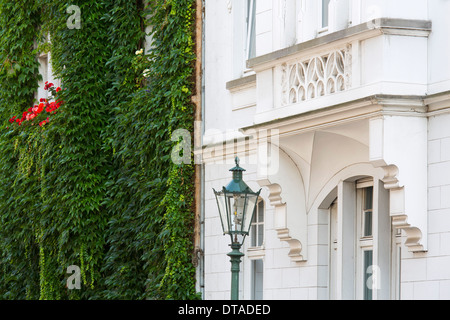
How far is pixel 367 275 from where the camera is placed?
14.5 meters

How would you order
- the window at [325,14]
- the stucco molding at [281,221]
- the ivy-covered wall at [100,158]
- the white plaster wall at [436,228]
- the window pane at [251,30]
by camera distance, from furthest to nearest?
the ivy-covered wall at [100,158], the window pane at [251,30], the stucco molding at [281,221], the window at [325,14], the white plaster wall at [436,228]

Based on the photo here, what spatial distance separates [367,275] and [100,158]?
22.8 feet

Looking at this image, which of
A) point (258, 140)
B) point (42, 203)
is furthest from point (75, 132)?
point (258, 140)

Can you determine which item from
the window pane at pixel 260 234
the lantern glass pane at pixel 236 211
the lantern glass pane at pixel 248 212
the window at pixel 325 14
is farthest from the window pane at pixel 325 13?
the window pane at pixel 260 234

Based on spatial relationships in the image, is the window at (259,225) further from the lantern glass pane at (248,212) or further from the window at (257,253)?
the lantern glass pane at (248,212)

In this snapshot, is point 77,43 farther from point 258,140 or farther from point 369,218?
point 369,218

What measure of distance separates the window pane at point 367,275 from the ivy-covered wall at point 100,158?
12.2ft

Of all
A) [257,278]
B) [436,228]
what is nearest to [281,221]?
[257,278]

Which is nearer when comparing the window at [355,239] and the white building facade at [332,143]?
the white building facade at [332,143]

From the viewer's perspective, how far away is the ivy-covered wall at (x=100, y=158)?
1789cm

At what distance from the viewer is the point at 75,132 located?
20250 mm

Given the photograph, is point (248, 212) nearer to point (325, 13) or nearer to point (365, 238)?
point (365, 238)

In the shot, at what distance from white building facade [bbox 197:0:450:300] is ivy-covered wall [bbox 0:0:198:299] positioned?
20.8 inches

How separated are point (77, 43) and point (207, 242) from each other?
5.06 meters
